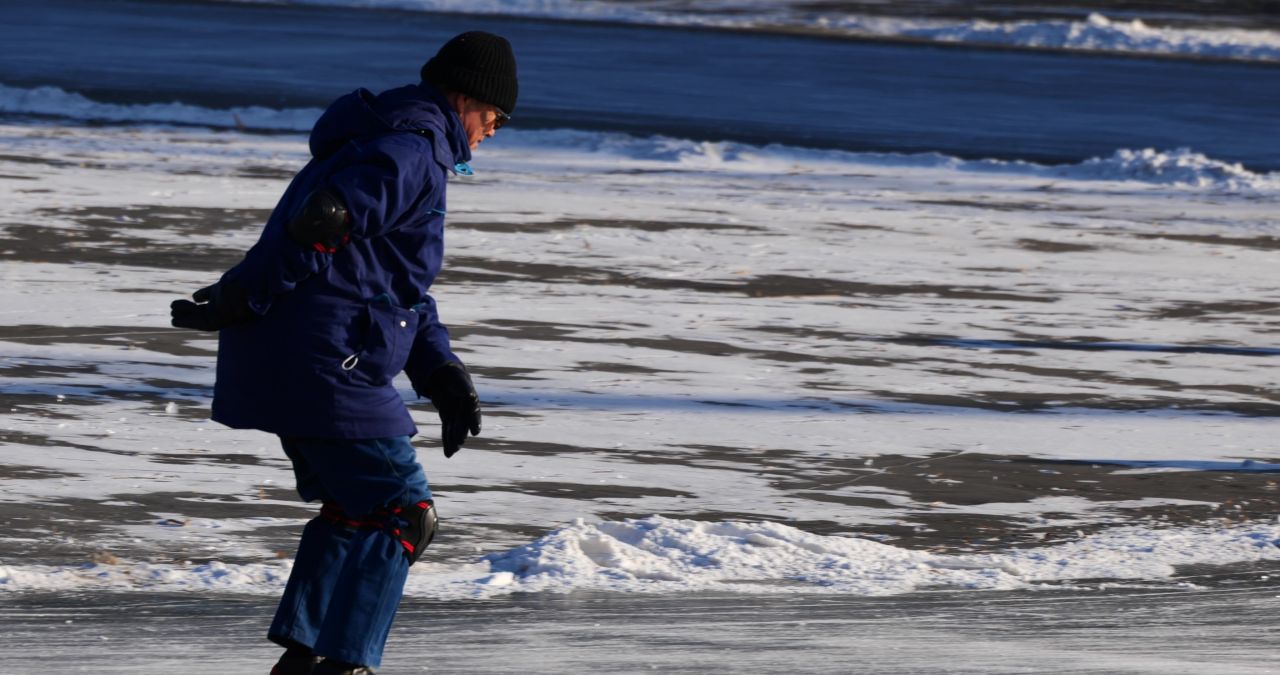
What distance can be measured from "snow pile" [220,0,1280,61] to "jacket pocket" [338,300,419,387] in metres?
22.3

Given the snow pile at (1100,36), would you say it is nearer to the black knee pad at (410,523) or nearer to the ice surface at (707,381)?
the ice surface at (707,381)

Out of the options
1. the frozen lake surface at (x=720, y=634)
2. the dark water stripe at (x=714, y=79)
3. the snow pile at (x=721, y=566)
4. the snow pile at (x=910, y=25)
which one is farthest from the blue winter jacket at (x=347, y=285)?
the snow pile at (x=910, y=25)

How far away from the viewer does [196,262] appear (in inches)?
395

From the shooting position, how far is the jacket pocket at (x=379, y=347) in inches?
141

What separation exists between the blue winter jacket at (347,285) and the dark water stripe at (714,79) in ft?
42.7

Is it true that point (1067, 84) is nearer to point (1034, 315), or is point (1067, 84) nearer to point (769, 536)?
point (1034, 315)

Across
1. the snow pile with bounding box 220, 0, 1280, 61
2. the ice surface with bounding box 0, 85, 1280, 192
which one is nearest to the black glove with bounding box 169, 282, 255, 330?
the ice surface with bounding box 0, 85, 1280, 192

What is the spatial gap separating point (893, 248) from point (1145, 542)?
20.1ft

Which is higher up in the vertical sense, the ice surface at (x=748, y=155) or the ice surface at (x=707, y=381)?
the ice surface at (x=748, y=155)

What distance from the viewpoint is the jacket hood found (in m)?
3.57

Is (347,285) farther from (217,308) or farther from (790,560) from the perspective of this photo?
(790,560)

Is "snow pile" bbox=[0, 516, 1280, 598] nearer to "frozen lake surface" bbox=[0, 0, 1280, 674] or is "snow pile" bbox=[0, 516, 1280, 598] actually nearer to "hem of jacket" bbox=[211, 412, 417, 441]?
"frozen lake surface" bbox=[0, 0, 1280, 674]

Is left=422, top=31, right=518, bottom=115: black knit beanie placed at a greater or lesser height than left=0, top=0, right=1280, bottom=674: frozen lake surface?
greater

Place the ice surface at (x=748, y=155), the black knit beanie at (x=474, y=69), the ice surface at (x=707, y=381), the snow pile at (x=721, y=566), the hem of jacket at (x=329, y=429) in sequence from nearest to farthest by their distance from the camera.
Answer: the hem of jacket at (x=329, y=429) < the black knit beanie at (x=474, y=69) < the snow pile at (x=721, y=566) < the ice surface at (x=707, y=381) < the ice surface at (x=748, y=155)
